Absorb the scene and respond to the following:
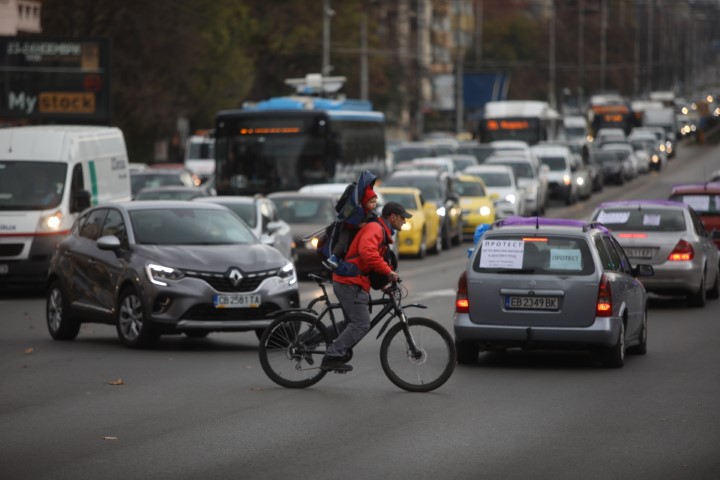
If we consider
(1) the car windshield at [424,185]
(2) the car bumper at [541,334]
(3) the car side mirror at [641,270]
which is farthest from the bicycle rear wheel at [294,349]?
(1) the car windshield at [424,185]

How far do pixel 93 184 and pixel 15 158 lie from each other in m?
1.41

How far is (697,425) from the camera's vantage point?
1183cm

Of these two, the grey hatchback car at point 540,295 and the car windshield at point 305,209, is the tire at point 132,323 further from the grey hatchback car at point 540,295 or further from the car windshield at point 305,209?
the car windshield at point 305,209

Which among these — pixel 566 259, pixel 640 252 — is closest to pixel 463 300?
pixel 566 259

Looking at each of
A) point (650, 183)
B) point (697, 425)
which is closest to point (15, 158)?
point (697, 425)

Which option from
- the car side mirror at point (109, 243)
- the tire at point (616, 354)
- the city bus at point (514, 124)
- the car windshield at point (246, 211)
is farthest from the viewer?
the city bus at point (514, 124)

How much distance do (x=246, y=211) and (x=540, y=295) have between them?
39.3ft

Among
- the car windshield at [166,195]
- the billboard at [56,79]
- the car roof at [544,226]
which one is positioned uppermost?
the billboard at [56,79]

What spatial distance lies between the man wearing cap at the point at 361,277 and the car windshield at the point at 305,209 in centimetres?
1639

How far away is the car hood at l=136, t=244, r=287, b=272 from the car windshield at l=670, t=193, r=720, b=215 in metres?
12.4

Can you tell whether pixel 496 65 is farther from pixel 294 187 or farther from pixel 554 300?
pixel 554 300

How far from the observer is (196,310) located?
54.6ft

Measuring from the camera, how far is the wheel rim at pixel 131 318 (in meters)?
17.0

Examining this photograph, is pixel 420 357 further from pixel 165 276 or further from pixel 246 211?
pixel 246 211
